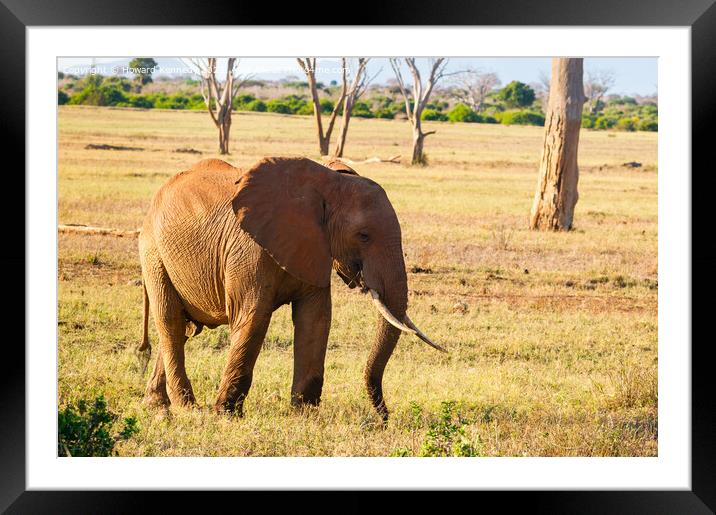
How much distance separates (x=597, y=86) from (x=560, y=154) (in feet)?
103

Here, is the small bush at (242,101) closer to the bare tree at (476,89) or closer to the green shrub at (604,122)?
the bare tree at (476,89)

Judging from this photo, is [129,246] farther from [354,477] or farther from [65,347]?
[354,477]

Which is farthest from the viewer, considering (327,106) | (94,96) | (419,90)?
(327,106)

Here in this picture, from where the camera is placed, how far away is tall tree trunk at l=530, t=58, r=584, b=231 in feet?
68.1

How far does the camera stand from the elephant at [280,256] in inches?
343

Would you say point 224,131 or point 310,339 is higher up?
point 224,131

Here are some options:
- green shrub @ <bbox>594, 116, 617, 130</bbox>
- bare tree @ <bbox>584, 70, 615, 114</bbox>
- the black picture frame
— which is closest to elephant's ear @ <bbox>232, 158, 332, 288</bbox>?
the black picture frame

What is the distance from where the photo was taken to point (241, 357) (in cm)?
885

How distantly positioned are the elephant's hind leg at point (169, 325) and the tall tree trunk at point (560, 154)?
1203 cm

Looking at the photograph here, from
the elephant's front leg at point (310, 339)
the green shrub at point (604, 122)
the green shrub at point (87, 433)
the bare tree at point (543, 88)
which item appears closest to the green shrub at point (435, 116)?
the bare tree at point (543, 88)

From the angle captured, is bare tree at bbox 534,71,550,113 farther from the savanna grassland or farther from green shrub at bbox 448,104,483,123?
the savanna grassland

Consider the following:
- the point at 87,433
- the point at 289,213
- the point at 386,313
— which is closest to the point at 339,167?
the point at 289,213

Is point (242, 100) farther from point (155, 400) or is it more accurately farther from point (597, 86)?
point (155, 400)
